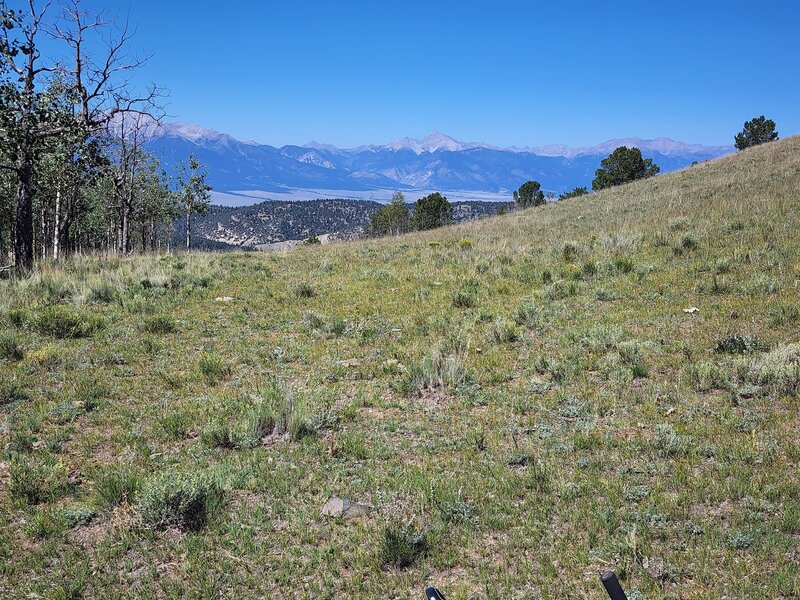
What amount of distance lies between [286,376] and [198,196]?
51201mm

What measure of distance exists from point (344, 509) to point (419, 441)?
1348 millimetres

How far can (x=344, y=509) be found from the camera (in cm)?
427

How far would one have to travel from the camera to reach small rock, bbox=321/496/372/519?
4.22 meters

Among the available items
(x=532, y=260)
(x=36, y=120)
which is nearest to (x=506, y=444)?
(x=532, y=260)

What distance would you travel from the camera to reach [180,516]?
163 inches

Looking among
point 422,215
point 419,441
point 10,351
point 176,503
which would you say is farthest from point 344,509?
point 422,215

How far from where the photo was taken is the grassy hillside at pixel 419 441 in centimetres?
357

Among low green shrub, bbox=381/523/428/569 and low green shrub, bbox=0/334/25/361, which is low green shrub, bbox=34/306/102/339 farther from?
low green shrub, bbox=381/523/428/569

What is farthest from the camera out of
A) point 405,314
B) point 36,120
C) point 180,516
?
point 36,120

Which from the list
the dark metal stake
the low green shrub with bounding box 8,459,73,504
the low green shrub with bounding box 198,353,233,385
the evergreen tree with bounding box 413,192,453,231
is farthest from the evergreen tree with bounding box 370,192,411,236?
the dark metal stake

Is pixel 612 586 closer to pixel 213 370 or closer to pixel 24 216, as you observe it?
pixel 213 370

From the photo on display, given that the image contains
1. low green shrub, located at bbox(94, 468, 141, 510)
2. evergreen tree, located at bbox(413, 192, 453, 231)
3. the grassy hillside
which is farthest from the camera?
evergreen tree, located at bbox(413, 192, 453, 231)

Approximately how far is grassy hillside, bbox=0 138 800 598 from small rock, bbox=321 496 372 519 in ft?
0.26

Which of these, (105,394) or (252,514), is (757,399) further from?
(105,394)
